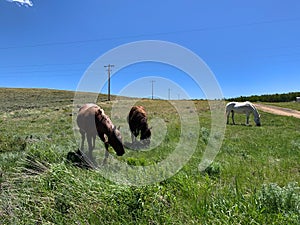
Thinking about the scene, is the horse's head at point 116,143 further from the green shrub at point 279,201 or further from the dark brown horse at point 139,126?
the green shrub at point 279,201

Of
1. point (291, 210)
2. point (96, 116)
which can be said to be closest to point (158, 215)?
point (291, 210)

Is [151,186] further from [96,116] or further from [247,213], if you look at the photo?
[96,116]

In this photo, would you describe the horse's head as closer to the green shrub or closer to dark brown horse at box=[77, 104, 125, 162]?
dark brown horse at box=[77, 104, 125, 162]

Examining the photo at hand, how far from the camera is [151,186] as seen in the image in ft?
13.8

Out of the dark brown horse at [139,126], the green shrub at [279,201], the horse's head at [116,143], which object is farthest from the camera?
the dark brown horse at [139,126]

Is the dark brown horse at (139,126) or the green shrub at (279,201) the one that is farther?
the dark brown horse at (139,126)

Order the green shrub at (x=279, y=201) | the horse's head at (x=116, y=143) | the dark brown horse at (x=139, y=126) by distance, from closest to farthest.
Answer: the green shrub at (x=279, y=201), the horse's head at (x=116, y=143), the dark brown horse at (x=139, y=126)

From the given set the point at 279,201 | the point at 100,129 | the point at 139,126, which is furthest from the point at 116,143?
the point at 279,201

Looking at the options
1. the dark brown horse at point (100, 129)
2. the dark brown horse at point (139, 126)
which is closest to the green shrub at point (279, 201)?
the dark brown horse at point (100, 129)

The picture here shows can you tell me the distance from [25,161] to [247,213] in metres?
4.92

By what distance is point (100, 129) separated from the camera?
866cm

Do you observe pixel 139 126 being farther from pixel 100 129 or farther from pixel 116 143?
pixel 116 143

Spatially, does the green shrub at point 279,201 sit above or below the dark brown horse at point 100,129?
below

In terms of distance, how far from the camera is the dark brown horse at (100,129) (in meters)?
8.18
